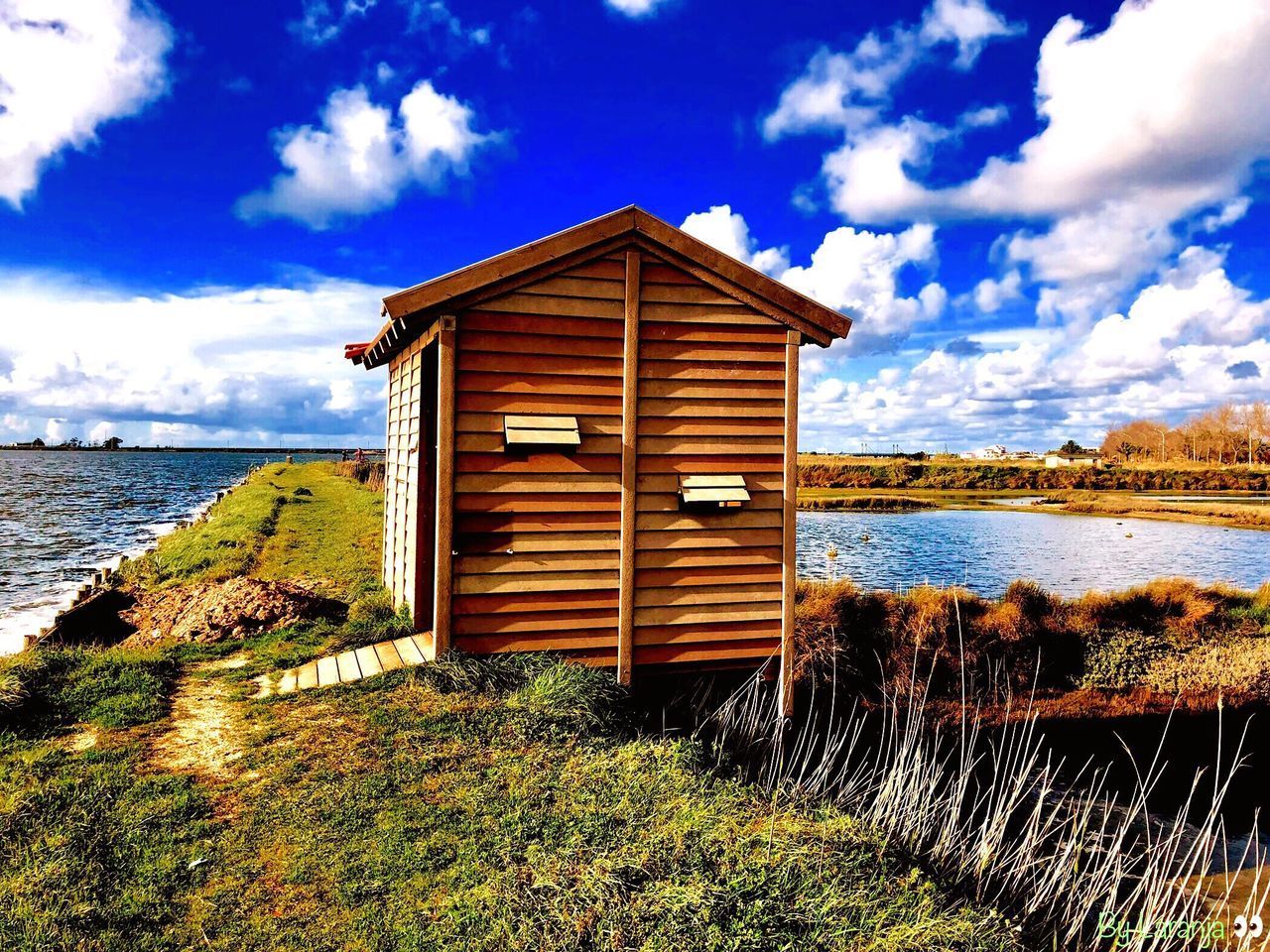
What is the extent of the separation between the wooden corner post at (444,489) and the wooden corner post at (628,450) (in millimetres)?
1761

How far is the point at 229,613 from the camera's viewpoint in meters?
9.45

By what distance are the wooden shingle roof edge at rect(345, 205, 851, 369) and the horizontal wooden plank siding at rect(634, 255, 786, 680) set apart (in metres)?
0.17

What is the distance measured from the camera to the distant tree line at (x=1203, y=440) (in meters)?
73.2

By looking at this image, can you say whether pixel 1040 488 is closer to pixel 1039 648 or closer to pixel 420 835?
pixel 1039 648

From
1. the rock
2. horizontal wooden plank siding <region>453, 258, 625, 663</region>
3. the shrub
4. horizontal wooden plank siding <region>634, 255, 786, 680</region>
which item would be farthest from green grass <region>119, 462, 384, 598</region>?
the shrub

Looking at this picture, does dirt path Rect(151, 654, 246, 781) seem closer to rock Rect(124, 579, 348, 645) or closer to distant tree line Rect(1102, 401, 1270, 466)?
rock Rect(124, 579, 348, 645)

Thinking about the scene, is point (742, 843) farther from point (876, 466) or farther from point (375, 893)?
point (876, 466)

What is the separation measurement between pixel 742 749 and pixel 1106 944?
3.30 m

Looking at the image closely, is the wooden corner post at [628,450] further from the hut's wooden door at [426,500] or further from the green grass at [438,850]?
the hut's wooden door at [426,500]

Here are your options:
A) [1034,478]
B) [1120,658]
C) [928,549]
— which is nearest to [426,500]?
[1120,658]

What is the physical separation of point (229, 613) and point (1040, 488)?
183 ft

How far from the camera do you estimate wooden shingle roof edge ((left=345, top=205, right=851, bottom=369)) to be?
7.27 meters

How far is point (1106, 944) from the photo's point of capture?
18.7 ft

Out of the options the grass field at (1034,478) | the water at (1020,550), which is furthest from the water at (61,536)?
the grass field at (1034,478)
